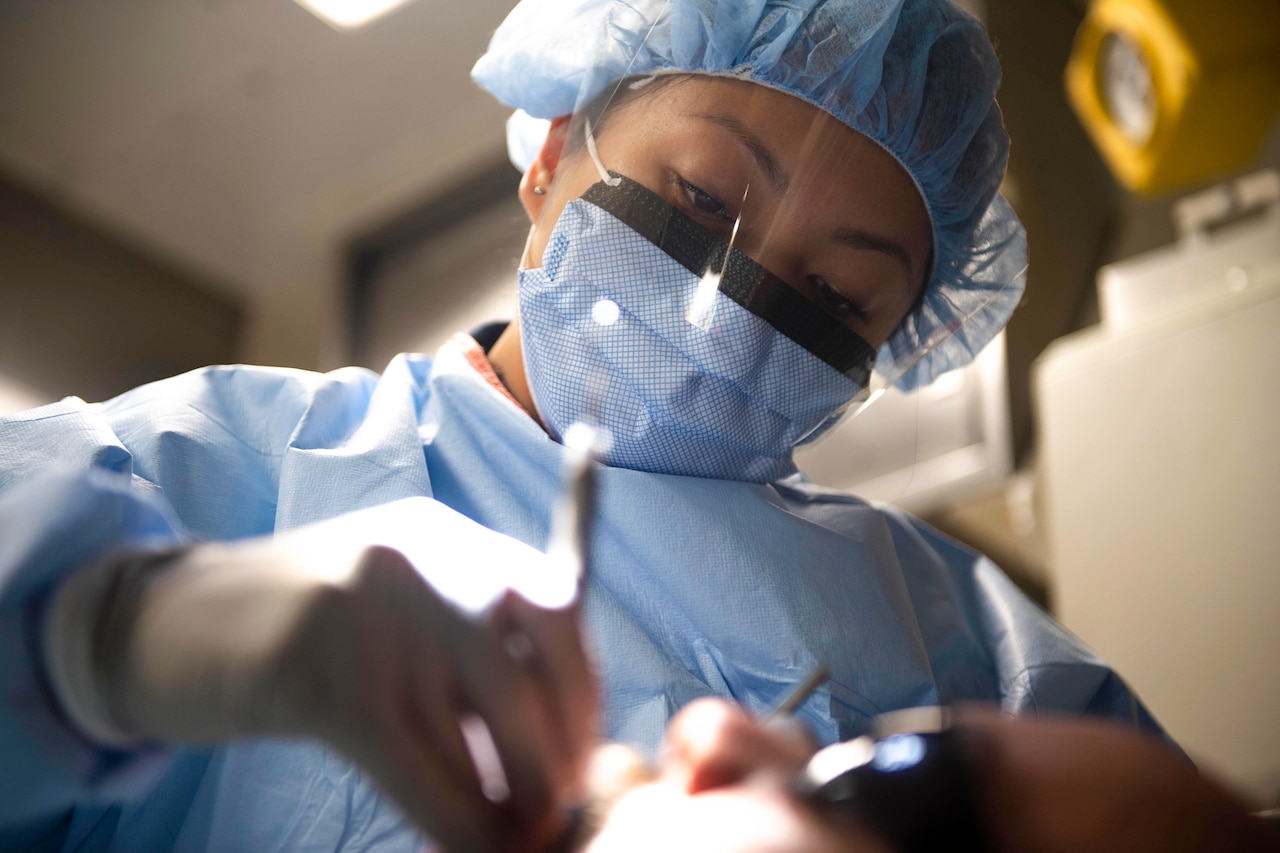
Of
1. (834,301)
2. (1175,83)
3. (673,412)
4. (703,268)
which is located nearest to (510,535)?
(673,412)

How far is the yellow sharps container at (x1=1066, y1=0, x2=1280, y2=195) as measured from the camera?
1.87 metres

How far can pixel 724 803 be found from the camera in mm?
446

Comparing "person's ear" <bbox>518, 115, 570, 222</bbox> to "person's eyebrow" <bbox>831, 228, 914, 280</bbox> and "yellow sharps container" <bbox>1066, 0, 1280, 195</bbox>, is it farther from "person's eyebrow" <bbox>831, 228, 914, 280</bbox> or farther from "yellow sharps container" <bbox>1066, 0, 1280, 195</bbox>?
"yellow sharps container" <bbox>1066, 0, 1280, 195</bbox>

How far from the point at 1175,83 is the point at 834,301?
4.39 feet

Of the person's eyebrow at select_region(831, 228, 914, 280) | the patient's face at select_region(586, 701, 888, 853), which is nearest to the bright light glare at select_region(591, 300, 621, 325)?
the person's eyebrow at select_region(831, 228, 914, 280)

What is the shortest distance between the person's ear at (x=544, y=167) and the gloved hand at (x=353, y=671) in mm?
767

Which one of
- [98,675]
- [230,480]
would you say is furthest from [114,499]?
[230,480]

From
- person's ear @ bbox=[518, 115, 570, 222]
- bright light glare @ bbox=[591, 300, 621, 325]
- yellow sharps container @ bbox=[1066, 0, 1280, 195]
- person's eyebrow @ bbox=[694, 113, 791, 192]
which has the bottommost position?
bright light glare @ bbox=[591, 300, 621, 325]

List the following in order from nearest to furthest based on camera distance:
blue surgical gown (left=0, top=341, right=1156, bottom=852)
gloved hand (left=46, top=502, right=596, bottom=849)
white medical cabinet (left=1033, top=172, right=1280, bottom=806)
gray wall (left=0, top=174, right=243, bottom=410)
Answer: gloved hand (left=46, top=502, right=596, bottom=849)
blue surgical gown (left=0, top=341, right=1156, bottom=852)
gray wall (left=0, top=174, right=243, bottom=410)
white medical cabinet (left=1033, top=172, right=1280, bottom=806)

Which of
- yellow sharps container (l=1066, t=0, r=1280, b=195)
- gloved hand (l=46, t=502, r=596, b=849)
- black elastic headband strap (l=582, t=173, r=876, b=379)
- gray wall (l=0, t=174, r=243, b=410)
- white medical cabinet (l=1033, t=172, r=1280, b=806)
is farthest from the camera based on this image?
yellow sharps container (l=1066, t=0, r=1280, b=195)

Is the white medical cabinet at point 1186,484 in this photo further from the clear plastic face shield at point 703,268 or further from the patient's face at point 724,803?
the patient's face at point 724,803

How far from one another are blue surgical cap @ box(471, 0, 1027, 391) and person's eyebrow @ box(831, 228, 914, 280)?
83 mm

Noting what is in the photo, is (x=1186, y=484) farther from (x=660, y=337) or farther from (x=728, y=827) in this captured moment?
(x=728, y=827)

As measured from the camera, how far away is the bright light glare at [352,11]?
119 centimetres
